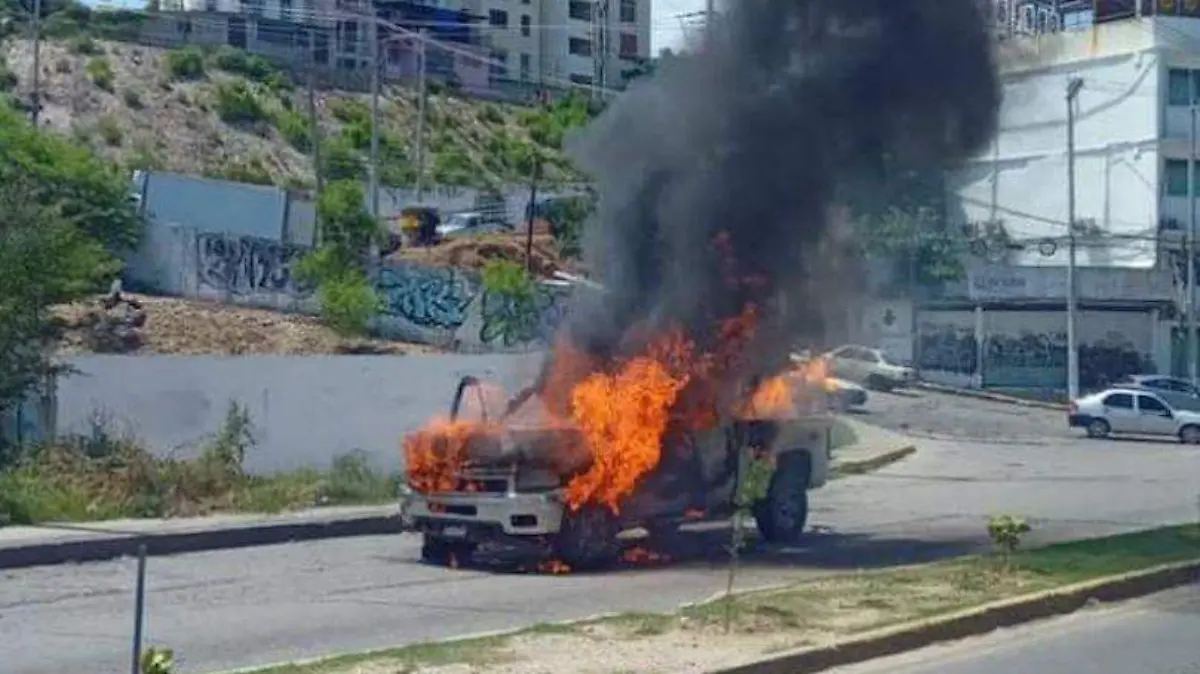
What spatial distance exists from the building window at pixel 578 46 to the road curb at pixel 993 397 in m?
44.8

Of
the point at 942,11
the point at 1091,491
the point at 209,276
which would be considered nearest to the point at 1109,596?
the point at 942,11

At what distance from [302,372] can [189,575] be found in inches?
342

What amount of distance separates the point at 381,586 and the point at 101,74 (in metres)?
58.9

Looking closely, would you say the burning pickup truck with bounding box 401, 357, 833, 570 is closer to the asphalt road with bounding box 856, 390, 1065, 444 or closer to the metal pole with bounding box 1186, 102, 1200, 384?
the asphalt road with bounding box 856, 390, 1065, 444

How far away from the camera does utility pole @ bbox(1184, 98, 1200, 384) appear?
2331 inches

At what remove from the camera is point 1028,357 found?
201 ft

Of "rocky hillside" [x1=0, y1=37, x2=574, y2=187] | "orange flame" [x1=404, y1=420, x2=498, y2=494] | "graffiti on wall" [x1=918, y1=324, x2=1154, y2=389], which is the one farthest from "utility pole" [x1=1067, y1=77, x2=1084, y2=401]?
"orange flame" [x1=404, y1=420, x2=498, y2=494]

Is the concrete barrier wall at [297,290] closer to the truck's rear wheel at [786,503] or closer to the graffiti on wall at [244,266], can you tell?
the graffiti on wall at [244,266]

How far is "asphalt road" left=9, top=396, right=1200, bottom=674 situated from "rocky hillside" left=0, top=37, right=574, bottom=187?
40.7m

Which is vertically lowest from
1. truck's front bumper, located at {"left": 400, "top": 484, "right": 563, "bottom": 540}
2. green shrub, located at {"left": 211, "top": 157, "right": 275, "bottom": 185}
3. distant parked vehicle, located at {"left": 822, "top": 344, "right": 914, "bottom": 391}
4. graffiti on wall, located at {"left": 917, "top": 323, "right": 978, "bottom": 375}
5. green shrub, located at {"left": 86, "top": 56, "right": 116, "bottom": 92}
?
truck's front bumper, located at {"left": 400, "top": 484, "right": 563, "bottom": 540}

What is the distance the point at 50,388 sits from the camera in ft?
73.9

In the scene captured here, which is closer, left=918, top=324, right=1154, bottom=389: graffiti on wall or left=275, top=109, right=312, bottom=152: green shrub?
left=918, top=324, right=1154, bottom=389: graffiti on wall

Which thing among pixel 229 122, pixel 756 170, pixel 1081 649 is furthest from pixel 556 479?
pixel 229 122

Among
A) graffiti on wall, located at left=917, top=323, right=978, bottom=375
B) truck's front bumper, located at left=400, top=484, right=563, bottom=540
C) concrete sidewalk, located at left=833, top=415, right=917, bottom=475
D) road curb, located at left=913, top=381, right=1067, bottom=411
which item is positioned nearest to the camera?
truck's front bumper, located at left=400, top=484, right=563, bottom=540
